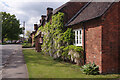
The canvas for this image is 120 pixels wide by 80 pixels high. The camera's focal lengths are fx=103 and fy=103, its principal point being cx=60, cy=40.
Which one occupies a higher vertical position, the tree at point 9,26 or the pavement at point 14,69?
the tree at point 9,26

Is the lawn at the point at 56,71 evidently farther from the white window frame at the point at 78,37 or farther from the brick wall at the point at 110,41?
the white window frame at the point at 78,37

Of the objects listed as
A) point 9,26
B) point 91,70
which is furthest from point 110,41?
point 9,26

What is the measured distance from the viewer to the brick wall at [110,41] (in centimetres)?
686

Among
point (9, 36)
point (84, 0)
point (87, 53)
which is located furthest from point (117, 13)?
point (9, 36)

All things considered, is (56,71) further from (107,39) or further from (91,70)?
(107,39)

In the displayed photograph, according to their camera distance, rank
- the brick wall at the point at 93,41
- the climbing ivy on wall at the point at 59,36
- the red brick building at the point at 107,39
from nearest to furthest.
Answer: the red brick building at the point at 107,39 → the brick wall at the point at 93,41 → the climbing ivy on wall at the point at 59,36

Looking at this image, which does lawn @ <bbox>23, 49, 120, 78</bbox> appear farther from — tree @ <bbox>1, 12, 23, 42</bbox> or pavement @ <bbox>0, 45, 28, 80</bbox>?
tree @ <bbox>1, 12, 23, 42</bbox>

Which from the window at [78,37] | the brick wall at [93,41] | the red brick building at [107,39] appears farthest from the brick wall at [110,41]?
the window at [78,37]

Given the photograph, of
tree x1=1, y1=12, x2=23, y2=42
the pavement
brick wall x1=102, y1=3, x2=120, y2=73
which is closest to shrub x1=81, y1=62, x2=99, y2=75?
brick wall x1=102, y1=3, x2=120, y2=73

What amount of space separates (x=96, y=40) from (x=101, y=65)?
1.74 metres

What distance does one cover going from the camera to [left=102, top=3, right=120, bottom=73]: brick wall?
6.86m

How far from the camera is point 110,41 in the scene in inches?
275

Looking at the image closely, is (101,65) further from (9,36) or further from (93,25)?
(9,36)

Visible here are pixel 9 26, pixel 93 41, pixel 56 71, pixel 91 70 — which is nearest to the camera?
pixel 91 70
